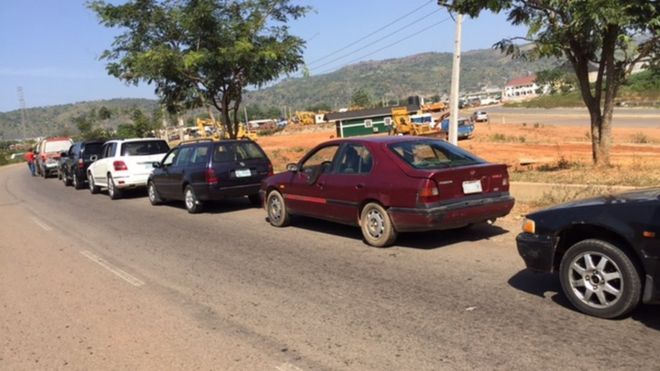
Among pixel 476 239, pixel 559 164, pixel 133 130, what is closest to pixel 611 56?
pixel 559 164

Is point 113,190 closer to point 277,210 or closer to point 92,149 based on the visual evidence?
point 92,149

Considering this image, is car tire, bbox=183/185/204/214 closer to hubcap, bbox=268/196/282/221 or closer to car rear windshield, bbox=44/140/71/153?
hubcap, bbox=268/196/282/221

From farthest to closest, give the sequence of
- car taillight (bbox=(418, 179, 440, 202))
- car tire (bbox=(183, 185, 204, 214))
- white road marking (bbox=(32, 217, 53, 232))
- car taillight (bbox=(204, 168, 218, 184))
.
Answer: car tire (bbox=(183, 185, 204, 214)) → car taillight (bbox=(204, 168, 218, 184)) → white road marking (bbox=(32, 217, 53, 232)) → car taillight (bbox=(418, 179, 440, 202))

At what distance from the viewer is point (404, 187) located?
748 cm

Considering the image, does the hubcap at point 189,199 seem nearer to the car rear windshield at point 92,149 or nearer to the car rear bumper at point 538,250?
the car rear bumper at point 538,250

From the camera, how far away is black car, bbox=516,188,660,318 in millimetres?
4512

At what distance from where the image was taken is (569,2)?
10625 mm

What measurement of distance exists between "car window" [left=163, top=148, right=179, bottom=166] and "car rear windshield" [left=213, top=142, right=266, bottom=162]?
159 cm

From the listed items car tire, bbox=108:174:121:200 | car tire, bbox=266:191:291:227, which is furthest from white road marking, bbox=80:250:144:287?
car tire, bbox=108:174:121:200

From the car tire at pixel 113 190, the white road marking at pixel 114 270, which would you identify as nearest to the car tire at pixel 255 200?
the white road marking at pixel 114 270

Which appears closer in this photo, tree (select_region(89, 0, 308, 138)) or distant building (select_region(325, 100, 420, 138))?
tree (select_region(89, 0, 308, 138))

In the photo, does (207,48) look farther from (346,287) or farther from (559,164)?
(346,287)

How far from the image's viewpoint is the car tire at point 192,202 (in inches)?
499

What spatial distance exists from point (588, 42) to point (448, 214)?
751cm
